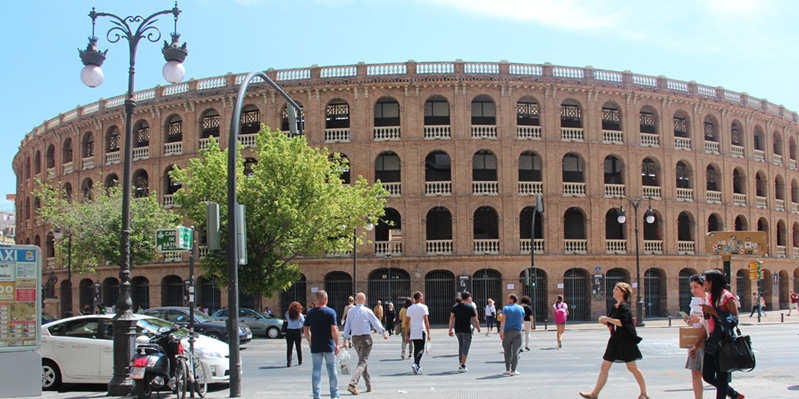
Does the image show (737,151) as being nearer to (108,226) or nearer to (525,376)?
(525,376)

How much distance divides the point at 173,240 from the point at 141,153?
33.1 metres

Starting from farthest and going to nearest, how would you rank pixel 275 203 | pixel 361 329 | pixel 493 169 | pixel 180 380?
pixel 493 169 → pixel 275 203 → pixel 361 329 → pixel 180 380

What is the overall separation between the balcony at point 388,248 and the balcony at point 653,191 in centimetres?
1557

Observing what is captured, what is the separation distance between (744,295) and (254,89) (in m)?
35.0

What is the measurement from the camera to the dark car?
80.5 ft

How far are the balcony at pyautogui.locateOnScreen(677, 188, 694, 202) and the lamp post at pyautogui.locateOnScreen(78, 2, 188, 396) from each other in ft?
119

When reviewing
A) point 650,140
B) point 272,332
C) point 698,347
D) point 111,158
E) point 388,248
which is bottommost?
point 272,332

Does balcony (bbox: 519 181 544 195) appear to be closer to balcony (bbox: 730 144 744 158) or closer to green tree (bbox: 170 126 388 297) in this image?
green tree (bbox: 170 126 388 297)

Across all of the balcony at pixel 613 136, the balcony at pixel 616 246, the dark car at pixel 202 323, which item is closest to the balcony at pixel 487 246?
the balcony at pixel 616 246

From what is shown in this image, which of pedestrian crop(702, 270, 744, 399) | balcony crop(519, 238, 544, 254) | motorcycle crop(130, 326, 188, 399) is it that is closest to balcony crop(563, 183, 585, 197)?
balcony crop(519, 238, 544, 254)

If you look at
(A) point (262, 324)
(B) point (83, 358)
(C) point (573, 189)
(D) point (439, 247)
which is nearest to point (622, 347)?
(B) point (83, 358)

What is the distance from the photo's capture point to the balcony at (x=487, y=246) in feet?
127

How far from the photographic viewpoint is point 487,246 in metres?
38.9

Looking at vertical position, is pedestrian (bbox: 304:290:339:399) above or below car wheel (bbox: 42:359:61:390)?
above
